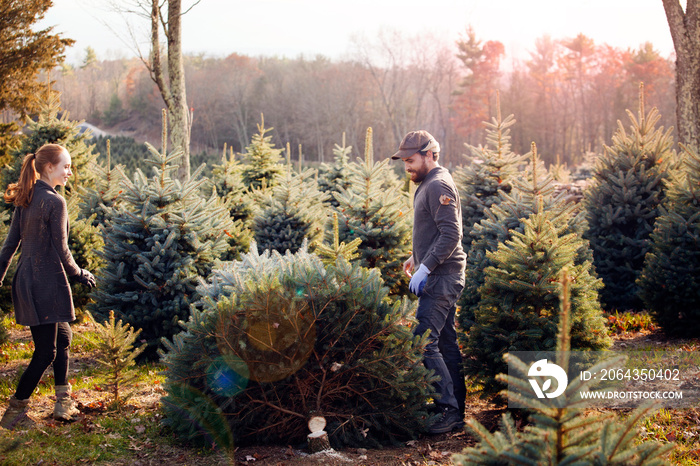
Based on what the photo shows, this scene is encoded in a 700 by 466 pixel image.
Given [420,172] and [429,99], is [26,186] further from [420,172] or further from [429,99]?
[429,99]

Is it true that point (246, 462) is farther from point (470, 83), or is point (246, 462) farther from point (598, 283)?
point (470, 83)

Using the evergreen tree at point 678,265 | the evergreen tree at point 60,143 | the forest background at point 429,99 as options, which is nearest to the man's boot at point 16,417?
the evergreen tree at point 60,143

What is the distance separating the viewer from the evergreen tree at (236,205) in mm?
8242

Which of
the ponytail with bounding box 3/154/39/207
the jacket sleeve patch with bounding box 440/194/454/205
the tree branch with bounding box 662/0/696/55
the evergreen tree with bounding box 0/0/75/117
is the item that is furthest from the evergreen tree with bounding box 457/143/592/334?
the evergreen tree with bounding box 0/0/75/117

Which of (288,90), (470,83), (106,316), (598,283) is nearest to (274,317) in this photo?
(598,283)

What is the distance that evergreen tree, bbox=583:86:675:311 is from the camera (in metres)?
7.99

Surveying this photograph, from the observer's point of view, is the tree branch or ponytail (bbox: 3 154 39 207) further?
the tree branch

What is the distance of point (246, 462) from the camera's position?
12.5ft

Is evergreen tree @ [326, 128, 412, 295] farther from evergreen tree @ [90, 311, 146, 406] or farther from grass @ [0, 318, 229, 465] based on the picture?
evergreen tree @ [90, 311, 146, 406]

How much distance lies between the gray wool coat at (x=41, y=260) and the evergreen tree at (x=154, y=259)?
5.68ft

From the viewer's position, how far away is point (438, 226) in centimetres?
440

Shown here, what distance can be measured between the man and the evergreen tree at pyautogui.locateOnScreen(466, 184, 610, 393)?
0.26m

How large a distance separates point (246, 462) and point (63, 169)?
2.87 meters

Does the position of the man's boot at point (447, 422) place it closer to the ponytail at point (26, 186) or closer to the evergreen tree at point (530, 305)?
the evergreen tree at point (530, 305)
